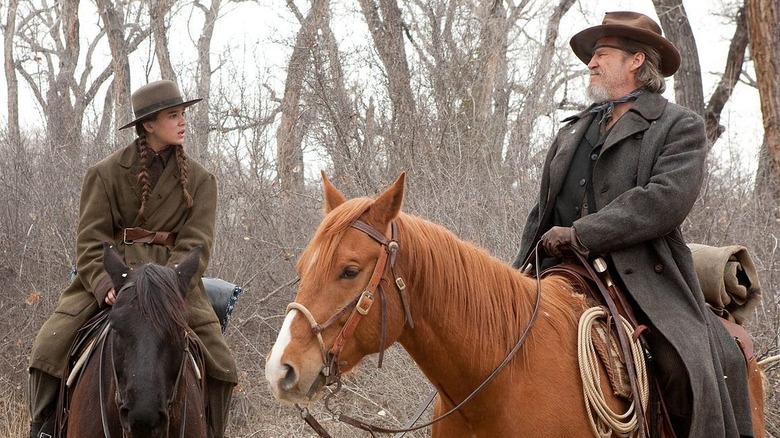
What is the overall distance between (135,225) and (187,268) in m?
0.90

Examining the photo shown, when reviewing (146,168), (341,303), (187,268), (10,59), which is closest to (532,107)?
(146,168)

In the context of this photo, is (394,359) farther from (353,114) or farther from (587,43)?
(353,114)

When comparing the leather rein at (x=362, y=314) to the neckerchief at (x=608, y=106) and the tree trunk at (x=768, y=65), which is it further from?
the tree trunk at (x=768, y=65)

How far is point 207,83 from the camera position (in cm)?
1678

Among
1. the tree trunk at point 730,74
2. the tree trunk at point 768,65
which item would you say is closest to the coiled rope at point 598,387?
the tree trunk at point 768,65

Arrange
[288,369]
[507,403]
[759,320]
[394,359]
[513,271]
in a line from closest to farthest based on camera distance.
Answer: [288,369]
[507,403]
[513,271]
[759,320]
[394,359]

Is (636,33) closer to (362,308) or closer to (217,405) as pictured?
(362,308)

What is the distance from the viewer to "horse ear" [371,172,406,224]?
3.61m

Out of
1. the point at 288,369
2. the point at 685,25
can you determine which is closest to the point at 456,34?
the point at 685,25

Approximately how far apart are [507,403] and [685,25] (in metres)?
11.3

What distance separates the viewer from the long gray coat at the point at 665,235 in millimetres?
4078

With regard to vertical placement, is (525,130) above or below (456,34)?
below

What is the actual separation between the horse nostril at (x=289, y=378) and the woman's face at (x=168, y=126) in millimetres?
2770

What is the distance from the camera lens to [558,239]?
14.2 feet
